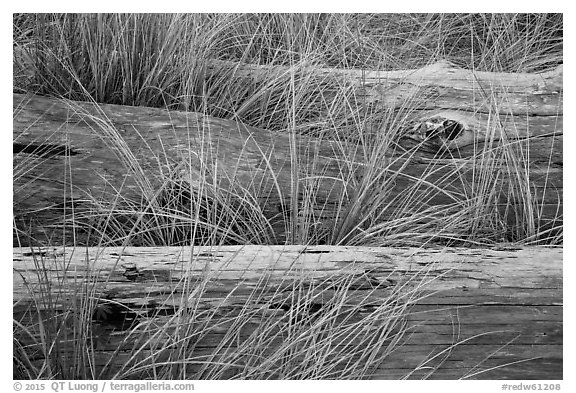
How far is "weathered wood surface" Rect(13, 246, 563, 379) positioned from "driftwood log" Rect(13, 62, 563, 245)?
172 millimetres

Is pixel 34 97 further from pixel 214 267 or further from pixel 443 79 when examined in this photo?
pixel 443 79

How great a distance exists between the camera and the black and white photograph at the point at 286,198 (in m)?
1.44

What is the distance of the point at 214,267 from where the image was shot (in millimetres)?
1494

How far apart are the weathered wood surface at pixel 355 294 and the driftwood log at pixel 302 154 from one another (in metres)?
0.17

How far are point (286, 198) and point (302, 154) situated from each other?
0.49 ft

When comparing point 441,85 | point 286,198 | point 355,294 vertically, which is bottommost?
point 355,294

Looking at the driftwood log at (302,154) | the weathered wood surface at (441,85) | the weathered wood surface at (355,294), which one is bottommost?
the weathered wood surface at (355,294)

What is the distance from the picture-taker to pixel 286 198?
5.60 feet

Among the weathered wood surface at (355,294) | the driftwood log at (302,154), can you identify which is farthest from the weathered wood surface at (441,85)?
the weathered wood surface at (355,294)

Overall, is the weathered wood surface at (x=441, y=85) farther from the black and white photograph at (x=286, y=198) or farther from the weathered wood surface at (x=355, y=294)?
the weathered wood surface at (x=355, y=294)

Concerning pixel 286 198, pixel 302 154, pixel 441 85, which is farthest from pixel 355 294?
pixel 441 85

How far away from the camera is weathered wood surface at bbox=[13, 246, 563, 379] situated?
1.45m

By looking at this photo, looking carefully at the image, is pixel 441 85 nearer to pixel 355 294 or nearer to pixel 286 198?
pixel 286 198
